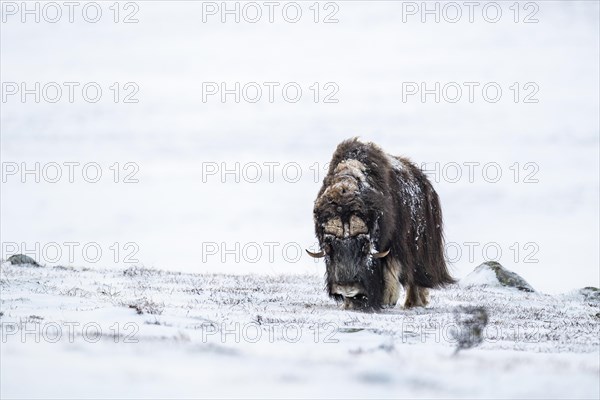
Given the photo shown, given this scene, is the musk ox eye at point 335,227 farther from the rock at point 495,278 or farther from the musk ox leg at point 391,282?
the rock at point 495,278

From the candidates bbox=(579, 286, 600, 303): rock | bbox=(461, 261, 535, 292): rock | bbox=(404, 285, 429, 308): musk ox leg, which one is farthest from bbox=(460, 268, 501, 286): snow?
bbox=(404, 285, 429, 308): musk ox leg

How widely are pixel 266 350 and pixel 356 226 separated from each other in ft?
20.7

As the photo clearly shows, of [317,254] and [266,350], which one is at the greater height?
[317,254]

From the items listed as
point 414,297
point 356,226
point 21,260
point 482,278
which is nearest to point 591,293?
point 482,278

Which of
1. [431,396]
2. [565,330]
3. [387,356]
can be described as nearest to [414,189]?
[565,330]

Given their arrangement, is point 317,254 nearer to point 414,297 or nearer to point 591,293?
point 414,297

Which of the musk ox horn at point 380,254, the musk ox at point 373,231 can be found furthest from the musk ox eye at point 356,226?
the musk ox horn at point 380,254

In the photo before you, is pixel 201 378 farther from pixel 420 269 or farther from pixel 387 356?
pixel 420 269

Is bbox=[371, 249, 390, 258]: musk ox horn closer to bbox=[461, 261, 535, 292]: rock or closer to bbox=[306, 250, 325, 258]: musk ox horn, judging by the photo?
bbox=[306, 250, 325, 258]: musk ox horn

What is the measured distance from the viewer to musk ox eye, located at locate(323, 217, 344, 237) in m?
15.3

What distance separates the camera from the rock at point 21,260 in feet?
76.2

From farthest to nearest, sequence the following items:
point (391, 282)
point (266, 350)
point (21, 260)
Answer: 1. point (21, 260)
2. point (391, 282)
3. point (266, 350)

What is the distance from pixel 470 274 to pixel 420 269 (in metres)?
8.08

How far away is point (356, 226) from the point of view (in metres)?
15.3
